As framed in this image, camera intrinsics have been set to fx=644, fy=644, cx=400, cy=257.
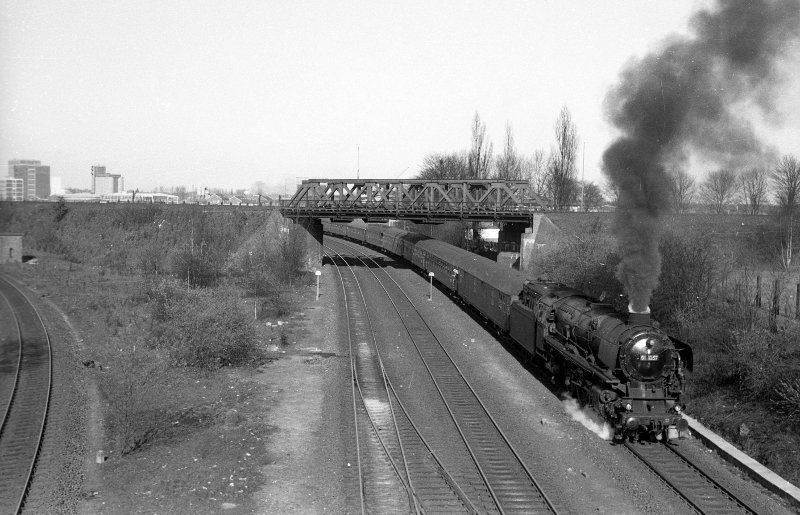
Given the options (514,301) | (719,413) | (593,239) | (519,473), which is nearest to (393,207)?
(593,239)

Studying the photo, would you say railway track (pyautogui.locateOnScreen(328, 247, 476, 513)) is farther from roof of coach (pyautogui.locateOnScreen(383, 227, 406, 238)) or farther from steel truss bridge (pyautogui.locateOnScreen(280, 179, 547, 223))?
roof of coach (pyautogui.locateOnScreen(383, 227, 406, 238))

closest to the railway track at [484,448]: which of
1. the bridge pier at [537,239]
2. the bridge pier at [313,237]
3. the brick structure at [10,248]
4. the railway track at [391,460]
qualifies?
the railway track at [391,460]

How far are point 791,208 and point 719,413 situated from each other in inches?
1493

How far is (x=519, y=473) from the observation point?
15.2m

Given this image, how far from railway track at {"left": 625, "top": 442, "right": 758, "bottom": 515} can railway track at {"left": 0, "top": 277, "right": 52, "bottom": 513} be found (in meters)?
14.1

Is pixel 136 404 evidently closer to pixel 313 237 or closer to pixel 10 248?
pixel 313 237

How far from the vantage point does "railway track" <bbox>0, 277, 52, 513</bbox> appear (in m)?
14.8

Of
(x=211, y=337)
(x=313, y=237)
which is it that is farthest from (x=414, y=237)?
(x=211, y=337)

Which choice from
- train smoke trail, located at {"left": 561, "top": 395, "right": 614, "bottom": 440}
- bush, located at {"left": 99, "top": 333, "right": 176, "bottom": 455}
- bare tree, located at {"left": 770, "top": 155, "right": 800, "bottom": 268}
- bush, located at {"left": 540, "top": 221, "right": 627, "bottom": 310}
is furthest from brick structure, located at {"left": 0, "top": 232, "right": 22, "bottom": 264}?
bare tree, located at {"left": 770, "top": 155, "right": 800, "bottom": 268}

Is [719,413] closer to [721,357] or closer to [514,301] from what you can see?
[721,357]

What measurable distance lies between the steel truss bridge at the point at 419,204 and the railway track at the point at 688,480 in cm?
3465

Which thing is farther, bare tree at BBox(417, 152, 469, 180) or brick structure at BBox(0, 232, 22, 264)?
bare tree at BBox(417, 152, 469, 180)

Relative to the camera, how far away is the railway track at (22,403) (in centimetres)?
1481

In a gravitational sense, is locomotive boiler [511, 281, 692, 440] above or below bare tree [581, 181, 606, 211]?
below
